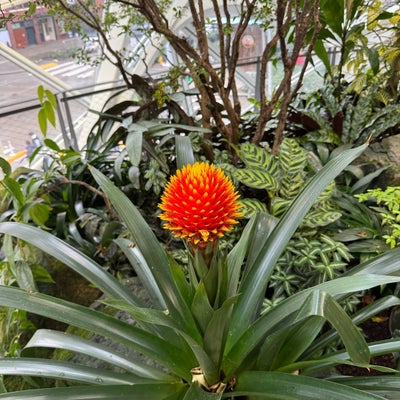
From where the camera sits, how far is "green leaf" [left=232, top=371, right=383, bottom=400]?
54 cm

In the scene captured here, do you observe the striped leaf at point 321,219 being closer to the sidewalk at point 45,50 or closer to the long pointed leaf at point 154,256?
the long pointed leaf at point 154,256

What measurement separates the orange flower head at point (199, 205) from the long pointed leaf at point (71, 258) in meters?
0.31

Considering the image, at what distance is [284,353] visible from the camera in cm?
69

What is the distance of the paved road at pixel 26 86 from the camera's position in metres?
2.20

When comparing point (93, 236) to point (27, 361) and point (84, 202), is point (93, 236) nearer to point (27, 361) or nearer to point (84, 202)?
point (84, 202)

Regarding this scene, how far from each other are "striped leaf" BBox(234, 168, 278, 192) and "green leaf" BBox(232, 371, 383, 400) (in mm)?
714

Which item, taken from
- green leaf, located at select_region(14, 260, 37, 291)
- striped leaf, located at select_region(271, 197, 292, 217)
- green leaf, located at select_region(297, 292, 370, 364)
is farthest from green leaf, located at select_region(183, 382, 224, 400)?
striped leaf, located at select_region(271, 197, 292, 217)

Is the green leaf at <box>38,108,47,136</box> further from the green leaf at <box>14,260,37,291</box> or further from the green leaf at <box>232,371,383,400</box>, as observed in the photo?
the green leaf at <box>232,371,383,400</box>

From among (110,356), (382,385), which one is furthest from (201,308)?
(382,385)

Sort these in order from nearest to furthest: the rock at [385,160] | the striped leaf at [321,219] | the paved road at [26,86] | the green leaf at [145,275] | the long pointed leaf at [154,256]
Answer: the long pointed leaf at [154,256]
the green leaf at [145,275]
the striped leaf at [321,219]
the rock at [385,160]
the paved road at [26,86]

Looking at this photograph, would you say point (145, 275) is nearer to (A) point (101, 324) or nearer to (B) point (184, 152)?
(A) point (101, 324)

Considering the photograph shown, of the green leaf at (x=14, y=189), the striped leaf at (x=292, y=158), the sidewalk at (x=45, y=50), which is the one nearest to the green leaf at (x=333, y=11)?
the striped leaf at (x=292, y=158)

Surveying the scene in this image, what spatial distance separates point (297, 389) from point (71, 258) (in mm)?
519

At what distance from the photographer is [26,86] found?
3838 millimetres
